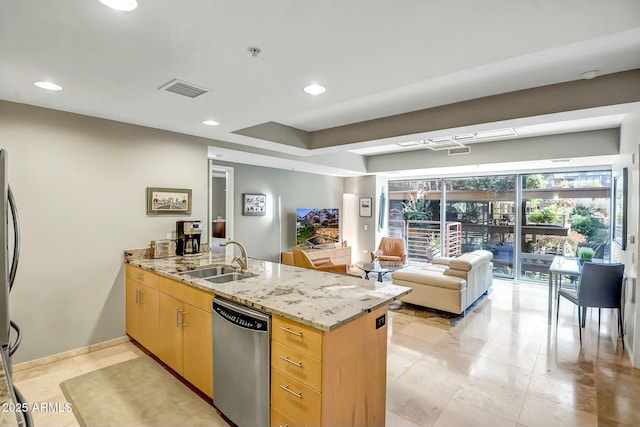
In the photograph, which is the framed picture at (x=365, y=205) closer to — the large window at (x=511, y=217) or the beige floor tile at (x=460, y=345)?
the large window at (x=511, y=217)

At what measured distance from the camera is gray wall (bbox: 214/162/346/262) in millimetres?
5826

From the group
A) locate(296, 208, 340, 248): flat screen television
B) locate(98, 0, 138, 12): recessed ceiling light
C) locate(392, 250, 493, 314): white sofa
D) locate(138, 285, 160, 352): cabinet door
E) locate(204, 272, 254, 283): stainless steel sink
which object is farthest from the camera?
locate(296, 208, 340, 248): flat screen television

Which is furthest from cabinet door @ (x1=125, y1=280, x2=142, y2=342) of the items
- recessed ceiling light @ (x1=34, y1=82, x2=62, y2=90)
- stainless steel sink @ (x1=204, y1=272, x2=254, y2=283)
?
recessed ceiling light @ (x1=34, y1=82, x2=62, y2=90)

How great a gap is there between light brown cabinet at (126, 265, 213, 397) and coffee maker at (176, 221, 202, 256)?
578 millimetres

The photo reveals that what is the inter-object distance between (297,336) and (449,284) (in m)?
3.17

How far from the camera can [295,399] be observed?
5.36ft

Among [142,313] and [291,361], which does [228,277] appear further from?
[291,361]

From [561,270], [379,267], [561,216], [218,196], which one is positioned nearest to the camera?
[561,270]


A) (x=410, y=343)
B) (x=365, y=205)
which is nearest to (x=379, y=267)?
(x=410, y=343)

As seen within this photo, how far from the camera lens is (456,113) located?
11.1 ft

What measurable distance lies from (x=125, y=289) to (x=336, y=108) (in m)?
3.18

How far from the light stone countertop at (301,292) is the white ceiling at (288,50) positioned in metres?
1.54

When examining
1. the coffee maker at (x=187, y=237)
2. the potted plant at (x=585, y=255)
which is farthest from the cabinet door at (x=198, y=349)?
the potted plant at (x=585, y=255)

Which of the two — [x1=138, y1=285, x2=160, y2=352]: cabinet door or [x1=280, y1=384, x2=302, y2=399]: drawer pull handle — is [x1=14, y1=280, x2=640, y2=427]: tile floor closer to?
[x1=138, y1=285, x2=160, y2=352]: cabinet door
